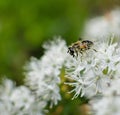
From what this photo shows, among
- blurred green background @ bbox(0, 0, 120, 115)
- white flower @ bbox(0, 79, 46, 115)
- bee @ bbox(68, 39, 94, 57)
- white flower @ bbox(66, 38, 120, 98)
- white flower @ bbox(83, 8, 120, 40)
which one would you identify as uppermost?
blurred green background @ bbox(0, 0, 120, 115)

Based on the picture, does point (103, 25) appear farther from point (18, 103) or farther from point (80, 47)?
point (80, 47)

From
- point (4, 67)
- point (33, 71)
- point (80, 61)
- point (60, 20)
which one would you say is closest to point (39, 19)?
point (60, 20)

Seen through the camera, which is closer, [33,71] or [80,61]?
[80,61]

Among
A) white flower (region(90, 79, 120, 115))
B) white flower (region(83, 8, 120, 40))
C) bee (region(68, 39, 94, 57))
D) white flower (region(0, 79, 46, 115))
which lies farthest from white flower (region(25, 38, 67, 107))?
white flower (region(83, 8, 120, 40))

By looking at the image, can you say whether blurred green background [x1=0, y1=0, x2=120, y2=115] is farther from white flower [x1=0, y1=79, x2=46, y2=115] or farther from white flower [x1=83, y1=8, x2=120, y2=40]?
white flower [x1=0, y1=79, x2=46, y2=115]

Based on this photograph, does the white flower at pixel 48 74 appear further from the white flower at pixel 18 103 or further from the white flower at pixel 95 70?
the white flower at pixel 95 70

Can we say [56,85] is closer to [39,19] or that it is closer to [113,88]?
[113,88]
